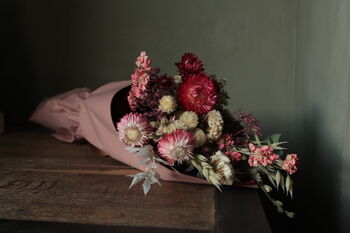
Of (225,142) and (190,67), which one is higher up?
(190,67)

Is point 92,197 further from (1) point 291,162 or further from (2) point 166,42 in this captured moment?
(2) point 166,42

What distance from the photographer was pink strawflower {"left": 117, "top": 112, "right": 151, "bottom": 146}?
97 cm

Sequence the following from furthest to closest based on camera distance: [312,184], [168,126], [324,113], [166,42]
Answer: [166,42] < [312,184] < [324,113] < [168,126]

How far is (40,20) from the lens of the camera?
1923 millimetres

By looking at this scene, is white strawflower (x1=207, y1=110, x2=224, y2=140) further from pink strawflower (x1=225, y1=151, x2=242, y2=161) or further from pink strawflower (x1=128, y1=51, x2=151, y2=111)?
pink strawflower (x1=128, y1=51, x2=151, y2=111)

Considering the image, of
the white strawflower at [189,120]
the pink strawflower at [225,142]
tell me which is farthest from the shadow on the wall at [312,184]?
the white strawflower at [189,120]

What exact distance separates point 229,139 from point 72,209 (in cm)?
→ 43

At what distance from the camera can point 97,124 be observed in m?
1.17

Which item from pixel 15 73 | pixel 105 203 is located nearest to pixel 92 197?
pixel 105 203

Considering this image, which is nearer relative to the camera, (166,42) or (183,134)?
(183,134)

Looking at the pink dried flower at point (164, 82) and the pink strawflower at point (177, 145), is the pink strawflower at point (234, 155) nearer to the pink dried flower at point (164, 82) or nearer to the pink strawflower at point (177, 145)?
the pink strawflower at point (177, 145)

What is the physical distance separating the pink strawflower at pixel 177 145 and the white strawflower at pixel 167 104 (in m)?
0.09

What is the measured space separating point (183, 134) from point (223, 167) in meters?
0.12

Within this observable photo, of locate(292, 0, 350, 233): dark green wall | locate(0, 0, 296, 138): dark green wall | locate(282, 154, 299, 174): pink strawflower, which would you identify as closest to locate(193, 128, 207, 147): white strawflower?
locate(282, 154, 299, 174): pink strawflower
